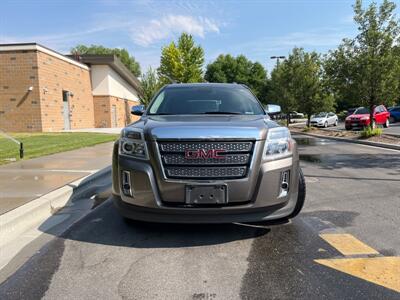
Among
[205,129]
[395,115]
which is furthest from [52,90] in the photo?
[395,115]

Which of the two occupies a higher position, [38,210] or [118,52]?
[118,52]

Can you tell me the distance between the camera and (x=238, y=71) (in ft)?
255

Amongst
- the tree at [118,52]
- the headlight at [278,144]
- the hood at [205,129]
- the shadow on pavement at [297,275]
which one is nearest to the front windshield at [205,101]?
the hood at [205,129]

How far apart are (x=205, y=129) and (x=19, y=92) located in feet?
77.3

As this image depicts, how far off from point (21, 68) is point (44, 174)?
18.9 m

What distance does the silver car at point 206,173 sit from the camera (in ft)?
13.0

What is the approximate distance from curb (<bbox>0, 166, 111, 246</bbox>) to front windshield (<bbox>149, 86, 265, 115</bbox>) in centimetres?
205

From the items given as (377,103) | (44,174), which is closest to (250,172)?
(44,174)

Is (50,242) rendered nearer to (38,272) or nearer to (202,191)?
(38,272)

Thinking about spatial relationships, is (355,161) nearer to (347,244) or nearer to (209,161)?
(347,244)

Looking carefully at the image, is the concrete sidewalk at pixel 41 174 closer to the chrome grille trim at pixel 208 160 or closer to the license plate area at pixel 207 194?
the chrome grille trim at pixel 208 160

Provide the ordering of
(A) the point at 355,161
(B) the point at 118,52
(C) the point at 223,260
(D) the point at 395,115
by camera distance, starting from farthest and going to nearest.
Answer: (B) the point at 118,52 → (D) the point at 395,115 → (A) the point at 355,161 → (C) the point at 223,260

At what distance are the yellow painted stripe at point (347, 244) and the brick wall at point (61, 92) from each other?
23519 millimetres

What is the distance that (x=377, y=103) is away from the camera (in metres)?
18.5
